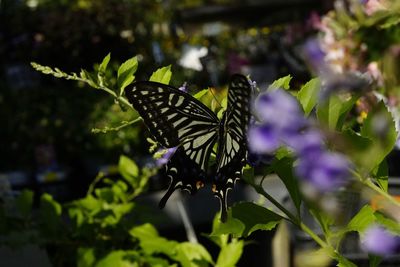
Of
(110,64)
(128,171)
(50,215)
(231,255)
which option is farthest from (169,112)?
(110,64)

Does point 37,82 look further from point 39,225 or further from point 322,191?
point 322,191

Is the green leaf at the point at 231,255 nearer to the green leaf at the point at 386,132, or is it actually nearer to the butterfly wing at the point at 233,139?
the butterfly wing at the point at 233,139

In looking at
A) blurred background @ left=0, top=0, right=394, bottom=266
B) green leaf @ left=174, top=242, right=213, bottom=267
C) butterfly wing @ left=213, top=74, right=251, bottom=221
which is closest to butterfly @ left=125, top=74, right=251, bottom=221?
butterfly wing @ left=213, top=74, right=251, bottom=221

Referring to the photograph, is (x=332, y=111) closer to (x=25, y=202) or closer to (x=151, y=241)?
(x=151, y=241)

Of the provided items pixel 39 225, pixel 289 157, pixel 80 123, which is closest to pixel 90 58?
pixel 80 123

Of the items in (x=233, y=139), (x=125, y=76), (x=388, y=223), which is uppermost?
(x=125, y=76)

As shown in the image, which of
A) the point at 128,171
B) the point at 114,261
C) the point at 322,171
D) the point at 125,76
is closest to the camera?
the point at 322,171

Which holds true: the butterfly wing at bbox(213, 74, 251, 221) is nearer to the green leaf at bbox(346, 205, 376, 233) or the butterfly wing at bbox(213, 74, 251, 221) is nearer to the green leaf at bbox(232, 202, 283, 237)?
the green leaf at bbox(232, 202, 283, 237)
